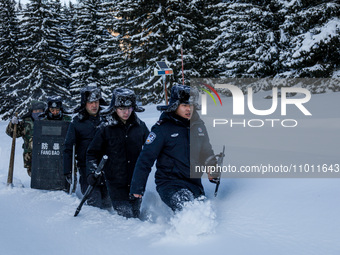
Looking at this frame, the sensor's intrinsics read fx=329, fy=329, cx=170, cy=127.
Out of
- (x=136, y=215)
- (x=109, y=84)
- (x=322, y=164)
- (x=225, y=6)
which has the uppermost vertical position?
(x=225, y=6)

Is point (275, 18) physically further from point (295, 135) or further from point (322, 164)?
point (322, 164)

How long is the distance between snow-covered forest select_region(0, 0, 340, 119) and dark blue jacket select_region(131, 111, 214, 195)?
2571mm

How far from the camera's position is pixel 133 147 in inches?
170

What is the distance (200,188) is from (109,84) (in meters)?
23.7

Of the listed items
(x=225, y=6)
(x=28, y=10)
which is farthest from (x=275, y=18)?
(x=28, y=10)

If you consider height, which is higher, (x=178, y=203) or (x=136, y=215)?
(x=178, y=203)

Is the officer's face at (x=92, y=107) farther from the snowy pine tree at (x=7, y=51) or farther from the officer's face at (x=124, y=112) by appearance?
the snowy pine tree at (x=7, y=51)

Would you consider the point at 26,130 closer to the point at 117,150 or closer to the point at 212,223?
the point at 117,150

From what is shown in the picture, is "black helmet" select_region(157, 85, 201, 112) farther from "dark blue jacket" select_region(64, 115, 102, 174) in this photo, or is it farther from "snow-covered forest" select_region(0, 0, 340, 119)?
A: "snow-covered forest" select_region(0, 0, 340, 119)

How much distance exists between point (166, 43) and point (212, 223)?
17021mm

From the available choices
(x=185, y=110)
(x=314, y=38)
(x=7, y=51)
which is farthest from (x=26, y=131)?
(x=7, y=51)

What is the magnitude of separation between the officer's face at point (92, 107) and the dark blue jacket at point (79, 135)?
0.08 m

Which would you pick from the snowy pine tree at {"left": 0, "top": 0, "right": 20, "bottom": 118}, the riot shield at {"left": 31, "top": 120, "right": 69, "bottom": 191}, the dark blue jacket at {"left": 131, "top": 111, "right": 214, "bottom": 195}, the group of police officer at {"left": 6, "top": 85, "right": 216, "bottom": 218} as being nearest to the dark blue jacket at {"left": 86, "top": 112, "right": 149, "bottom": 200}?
the group of police officer at {"left": 6, "top": 85, "right": 216, "bottom": 218}

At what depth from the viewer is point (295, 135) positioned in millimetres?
6082
